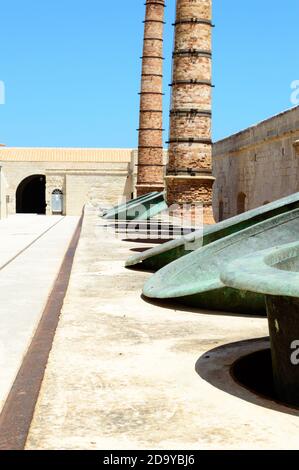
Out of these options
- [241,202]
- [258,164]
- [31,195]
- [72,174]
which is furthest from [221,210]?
[31,195]

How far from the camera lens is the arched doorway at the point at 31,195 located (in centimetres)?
3800

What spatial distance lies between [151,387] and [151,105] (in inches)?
757

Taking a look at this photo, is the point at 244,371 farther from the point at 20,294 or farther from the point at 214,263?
the point at 20,294

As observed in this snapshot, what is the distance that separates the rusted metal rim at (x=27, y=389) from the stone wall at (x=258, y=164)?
25.7ft

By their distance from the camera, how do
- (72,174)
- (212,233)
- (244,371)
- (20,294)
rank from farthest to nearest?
(72,174) → (212,233) → (20,294) → (244,371)

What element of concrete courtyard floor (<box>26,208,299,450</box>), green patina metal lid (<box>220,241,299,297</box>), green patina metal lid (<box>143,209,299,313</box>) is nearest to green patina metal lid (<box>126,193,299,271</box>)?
green patina metal lid (<box>143,209,299,313</box>)

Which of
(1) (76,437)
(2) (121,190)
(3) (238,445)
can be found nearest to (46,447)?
(1) (76,437)

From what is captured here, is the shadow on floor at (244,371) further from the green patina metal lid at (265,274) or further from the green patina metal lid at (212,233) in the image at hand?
the green patina metal lid at (212,233)

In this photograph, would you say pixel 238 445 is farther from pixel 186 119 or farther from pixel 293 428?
pixel 186 119

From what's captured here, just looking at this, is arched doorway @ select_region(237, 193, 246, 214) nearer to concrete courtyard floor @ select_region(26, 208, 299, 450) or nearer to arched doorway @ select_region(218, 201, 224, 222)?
arched doorway @ select_region(218, 201, 224, 222)

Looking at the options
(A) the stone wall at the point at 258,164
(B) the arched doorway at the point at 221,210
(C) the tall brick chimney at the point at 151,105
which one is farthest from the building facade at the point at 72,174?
(A) the stone wall at the point at 258,164

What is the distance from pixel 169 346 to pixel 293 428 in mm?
1006

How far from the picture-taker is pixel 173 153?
13.3 m

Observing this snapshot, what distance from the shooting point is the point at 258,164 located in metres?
14.9
